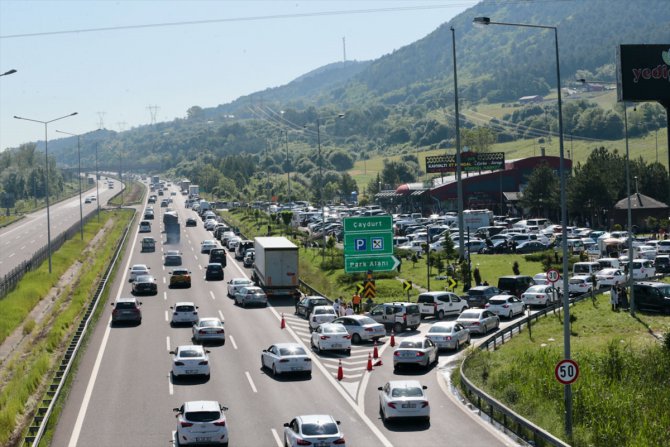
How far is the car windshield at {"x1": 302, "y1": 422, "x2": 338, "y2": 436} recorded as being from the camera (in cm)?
2388

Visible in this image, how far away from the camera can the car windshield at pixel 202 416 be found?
2533 centimetres

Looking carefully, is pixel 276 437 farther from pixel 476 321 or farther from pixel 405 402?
pixel 476 321

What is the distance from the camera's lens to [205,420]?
2531 centimetres

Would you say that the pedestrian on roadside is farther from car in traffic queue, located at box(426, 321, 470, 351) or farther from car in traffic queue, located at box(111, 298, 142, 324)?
car in traffic queue, located at box(111, 298, 142, 324)

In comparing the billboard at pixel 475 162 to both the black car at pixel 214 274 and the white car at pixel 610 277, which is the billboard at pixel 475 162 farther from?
the white car at pixel 610 277

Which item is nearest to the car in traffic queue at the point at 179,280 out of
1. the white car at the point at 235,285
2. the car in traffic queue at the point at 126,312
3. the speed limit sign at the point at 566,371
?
the white car at the point at 235,285

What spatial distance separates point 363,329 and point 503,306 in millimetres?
9547

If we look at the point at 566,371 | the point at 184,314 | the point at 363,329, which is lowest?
the point at 363,329

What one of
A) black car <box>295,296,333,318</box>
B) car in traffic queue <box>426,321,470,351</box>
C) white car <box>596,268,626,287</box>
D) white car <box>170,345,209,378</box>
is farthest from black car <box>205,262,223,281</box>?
white car <box>170,345,209,378</box>

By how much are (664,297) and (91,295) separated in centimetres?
3696

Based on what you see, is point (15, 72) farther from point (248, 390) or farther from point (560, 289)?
point (560, 289)

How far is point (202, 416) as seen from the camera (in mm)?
25422

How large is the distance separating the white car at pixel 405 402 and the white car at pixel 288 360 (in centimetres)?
777

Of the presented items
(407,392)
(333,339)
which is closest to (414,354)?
(333,339)
